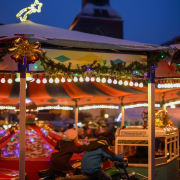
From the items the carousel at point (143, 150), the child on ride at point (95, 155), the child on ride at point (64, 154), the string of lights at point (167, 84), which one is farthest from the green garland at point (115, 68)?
the carousel at point (143, 150)

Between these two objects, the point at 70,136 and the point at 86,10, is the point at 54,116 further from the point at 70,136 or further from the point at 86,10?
the point at 70,136

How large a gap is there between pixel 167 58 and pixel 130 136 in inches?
87.2

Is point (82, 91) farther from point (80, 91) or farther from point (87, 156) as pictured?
point (87, 156)

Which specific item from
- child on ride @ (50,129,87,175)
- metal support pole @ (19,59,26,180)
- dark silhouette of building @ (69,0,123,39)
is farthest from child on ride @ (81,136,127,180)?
dark silhouette of building @ (69,0,123,39)

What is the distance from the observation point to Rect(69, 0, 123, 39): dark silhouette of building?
2101 inches

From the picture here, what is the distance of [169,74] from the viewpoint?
214 inches

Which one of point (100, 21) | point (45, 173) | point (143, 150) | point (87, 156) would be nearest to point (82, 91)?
point (143, 150)

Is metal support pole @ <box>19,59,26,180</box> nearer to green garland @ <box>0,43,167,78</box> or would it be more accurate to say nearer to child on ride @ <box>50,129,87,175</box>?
child on ride @ <box>50,129,87,175</box>

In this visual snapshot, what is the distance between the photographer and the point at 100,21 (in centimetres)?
5356

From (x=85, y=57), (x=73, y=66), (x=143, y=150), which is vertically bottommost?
(x=143, y=150)

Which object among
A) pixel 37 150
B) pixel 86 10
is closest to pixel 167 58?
pixel 37 150

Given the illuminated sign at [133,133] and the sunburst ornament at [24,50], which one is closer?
the sunburst ornament at [24,50]

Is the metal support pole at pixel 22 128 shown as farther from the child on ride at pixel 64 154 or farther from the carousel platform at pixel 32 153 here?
the carousel platform at pixel 32 153

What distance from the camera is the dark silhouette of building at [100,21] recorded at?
2101 inches
